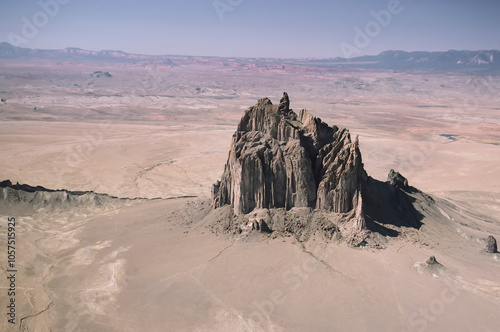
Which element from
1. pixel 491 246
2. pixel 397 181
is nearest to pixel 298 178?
pixel 397 181

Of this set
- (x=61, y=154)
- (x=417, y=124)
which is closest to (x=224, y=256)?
(x=61, y=154)

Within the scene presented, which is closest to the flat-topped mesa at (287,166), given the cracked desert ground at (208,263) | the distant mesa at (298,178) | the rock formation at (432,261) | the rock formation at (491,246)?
the distant mesa at (298,178)

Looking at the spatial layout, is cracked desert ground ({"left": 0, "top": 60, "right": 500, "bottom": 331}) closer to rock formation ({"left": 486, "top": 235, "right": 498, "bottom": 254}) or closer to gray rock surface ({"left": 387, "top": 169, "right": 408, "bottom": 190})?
rock formation ({"left": 486, "top": 235, "right": 498, "bottom": 254})

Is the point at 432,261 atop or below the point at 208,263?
atop

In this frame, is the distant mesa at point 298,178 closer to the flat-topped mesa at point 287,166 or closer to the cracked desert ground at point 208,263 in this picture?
Result: the flat-topped mesa at point 287,166

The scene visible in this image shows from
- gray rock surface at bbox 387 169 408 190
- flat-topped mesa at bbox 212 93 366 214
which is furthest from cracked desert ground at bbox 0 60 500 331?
gray rock surface at bbox 387 169 408 190

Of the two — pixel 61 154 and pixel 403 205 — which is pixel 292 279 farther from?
pixel 61 154

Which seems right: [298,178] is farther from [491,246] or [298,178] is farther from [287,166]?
[491,246]

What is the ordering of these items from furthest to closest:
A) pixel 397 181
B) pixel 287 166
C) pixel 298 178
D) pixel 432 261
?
pixel 397 181, pixel 287 166, pixel 298 178, pixel 432 261
